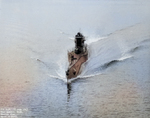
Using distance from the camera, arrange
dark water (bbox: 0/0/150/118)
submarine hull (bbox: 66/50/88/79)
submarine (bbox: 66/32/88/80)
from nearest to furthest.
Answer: dark water (bbox: 0/0/150/118) < submarine hull (bbox: 66/50/88/79) < submarine (bbox: 66/32/88/80)

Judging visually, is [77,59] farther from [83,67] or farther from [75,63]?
[83,67]

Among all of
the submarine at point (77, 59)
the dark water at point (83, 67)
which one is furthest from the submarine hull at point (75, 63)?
the dark water at point (83, 67)

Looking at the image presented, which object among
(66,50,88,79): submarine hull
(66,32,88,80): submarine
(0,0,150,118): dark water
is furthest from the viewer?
(66,32,88,80): submarine

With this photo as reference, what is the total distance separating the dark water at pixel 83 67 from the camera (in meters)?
25.5

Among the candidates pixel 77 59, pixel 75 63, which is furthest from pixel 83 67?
pixel 77 59

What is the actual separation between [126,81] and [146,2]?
54.7 m

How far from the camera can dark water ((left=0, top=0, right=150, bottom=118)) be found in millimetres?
25469

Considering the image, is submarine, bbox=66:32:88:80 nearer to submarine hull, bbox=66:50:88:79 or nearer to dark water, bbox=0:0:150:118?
submarine hull, bbox=66:50:88:79

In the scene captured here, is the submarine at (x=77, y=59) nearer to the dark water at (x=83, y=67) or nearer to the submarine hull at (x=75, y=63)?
the submarine hull at (x=75, y=63)

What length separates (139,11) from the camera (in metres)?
66.6

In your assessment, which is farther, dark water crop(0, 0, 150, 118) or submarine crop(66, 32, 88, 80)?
submarine crop(66, 32, 88, 80)

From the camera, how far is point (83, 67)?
34.2m

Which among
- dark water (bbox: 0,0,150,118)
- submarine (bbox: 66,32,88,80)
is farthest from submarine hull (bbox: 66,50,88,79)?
dark water (bbox: 0,0,150,118)

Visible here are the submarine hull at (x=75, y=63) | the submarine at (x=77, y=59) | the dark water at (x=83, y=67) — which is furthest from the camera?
the submarine at (x=77, y=59)
